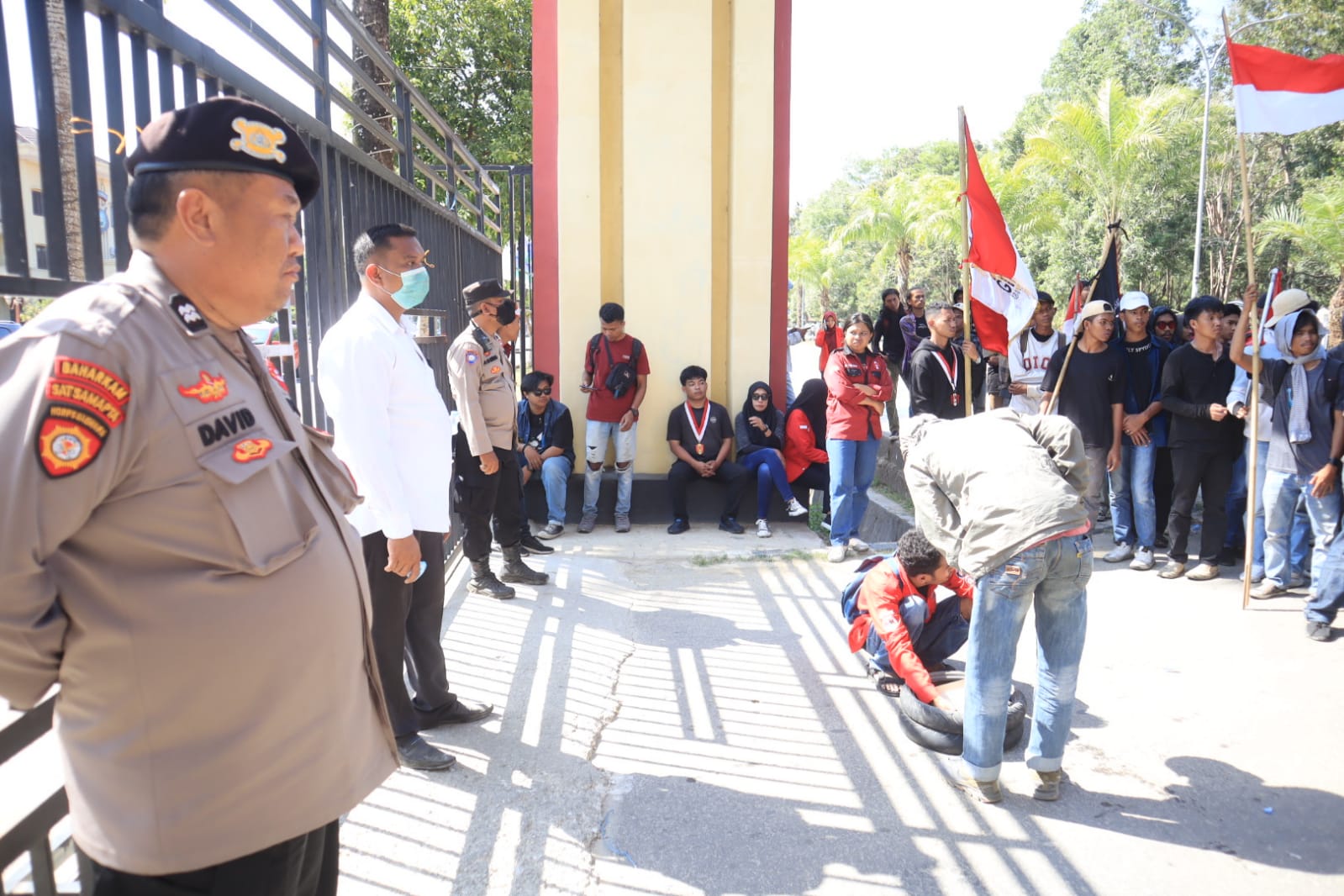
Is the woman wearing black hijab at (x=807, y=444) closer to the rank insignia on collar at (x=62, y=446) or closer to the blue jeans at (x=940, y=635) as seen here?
the blue jeans at (x=940, y=635)

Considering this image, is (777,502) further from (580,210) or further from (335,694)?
(335,694)

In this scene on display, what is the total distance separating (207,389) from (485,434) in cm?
373

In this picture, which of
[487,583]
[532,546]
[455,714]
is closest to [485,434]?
[487,583]

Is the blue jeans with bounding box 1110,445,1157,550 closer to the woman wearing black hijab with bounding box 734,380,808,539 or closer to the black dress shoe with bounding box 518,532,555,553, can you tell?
the woman wearing black hijab with bounding box 734,380,808,539

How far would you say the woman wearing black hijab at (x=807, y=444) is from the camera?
811 centimetres

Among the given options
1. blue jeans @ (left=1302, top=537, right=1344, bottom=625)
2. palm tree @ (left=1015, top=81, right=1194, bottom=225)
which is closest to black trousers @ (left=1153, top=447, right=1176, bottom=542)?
blue jeans @ (left=1302, top=537, right=1344, bottom=625)

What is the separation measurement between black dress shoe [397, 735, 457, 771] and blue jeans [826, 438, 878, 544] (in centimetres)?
415

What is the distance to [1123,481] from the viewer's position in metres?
7.00

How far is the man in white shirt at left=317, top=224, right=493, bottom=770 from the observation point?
10.2 ft

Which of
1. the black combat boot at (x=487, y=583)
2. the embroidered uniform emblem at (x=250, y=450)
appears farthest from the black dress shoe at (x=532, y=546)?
the embroidered uniform emblem at (x=250, y=450)

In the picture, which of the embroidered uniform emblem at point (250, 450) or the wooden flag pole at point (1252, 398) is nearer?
the embroidered uniform emblem at point (250, 450)

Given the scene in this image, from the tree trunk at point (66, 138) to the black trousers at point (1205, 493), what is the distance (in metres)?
6.83

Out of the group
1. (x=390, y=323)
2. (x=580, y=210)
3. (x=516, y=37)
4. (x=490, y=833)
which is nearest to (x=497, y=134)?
(x=516, y=37)

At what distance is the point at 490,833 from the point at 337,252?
276 cm
